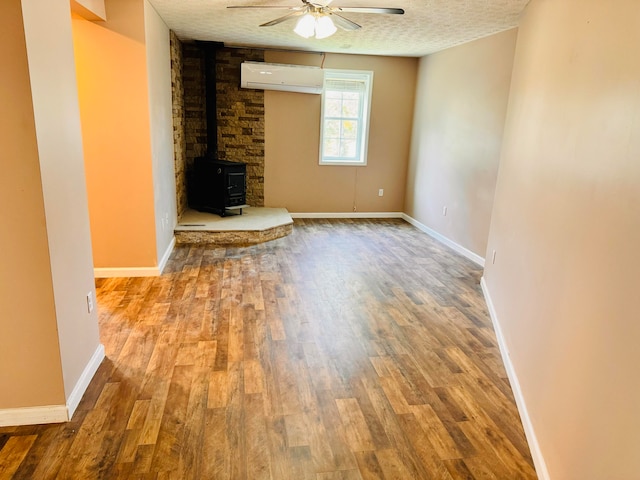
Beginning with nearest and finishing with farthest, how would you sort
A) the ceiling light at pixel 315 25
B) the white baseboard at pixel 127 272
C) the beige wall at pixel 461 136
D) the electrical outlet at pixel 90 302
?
the electrical outlet at pixel 90 302 → the ceiling light at pixel 315 25 → the white baseboard at pixel 127 272 → the beige wall at pixel 461 136

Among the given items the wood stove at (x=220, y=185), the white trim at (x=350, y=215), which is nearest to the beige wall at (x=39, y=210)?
the wood stove at (x=220, y=185)

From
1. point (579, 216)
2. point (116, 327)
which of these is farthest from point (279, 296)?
point (579, 216)

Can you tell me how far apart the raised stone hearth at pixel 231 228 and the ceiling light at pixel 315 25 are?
2.48 metres

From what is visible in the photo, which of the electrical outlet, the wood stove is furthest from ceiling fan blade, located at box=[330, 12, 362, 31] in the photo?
the electrical outlet

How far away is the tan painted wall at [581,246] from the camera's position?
134 centimetres

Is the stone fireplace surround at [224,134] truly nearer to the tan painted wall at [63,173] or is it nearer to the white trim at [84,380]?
the white trim at [84,380]

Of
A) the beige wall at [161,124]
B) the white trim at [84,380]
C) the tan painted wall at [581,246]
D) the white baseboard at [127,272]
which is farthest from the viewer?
the white baseboard at [127,272]

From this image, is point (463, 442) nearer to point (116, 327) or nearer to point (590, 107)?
point (590, 107)

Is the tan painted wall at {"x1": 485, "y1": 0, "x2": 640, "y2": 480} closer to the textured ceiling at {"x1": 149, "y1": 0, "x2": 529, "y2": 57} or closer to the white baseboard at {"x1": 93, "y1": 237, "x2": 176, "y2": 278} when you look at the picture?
the textured ceiling at {"x1": 149, "y1": 0, "x2": 529, "y2": 57}

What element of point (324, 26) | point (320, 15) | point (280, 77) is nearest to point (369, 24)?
point (324, 26)

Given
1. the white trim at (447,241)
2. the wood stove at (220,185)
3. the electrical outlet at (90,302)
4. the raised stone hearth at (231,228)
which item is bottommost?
the white trim at (447,241)

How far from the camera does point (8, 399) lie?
80.7 inches

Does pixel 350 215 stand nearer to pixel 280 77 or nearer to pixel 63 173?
pixel 280 77

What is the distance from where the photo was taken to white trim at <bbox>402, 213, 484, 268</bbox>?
196 inches
